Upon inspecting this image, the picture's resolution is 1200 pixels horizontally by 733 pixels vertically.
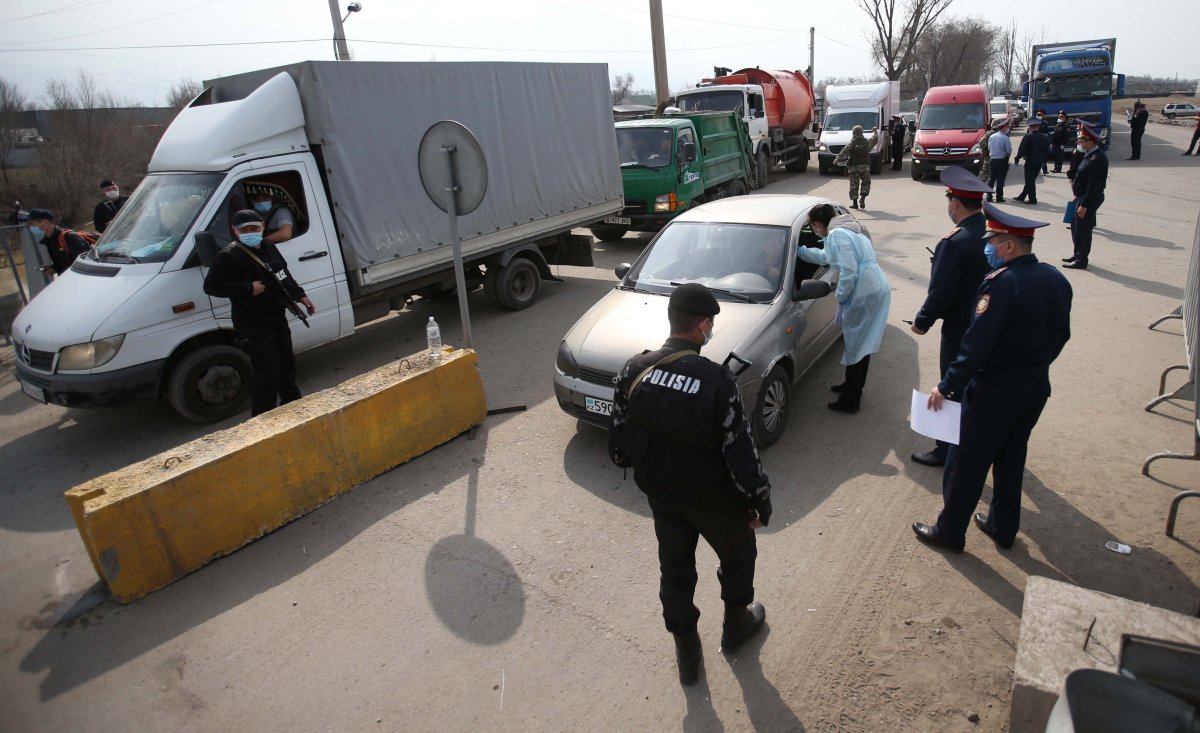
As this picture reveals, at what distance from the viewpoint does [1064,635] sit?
2531 mm

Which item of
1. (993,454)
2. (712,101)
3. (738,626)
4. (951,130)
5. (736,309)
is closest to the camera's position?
(738,626)

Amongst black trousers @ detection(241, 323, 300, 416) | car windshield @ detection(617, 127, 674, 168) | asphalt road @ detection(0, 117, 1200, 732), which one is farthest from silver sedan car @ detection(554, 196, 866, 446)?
car windshield @ detection(617, 127, 674, 168)

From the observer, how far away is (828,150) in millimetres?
20094

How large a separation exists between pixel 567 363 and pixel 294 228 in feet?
10.8

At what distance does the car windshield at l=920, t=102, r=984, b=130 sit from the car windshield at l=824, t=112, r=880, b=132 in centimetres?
161

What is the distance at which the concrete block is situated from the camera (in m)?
2.37

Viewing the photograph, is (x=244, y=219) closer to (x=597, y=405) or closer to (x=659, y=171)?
(x=597, y=405)

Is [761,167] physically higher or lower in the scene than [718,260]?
higher

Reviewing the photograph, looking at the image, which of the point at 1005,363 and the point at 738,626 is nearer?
the point at 738,626

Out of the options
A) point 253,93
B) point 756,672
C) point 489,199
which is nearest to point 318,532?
point 756,672

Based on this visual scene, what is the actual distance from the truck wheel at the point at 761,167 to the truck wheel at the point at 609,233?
7.08m

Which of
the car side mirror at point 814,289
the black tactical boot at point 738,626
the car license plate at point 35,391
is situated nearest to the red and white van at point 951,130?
the car side mirror at point 814,289

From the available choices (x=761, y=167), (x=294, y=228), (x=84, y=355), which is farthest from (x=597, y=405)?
(x=761, y=167)

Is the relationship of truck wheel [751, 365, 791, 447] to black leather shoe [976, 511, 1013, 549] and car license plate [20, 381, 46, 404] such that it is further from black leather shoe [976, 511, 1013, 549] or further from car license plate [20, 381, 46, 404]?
car license plate [20, 381, 46, 404]
